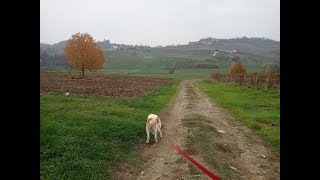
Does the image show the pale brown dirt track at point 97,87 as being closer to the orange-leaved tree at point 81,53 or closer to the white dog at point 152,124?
the orange-leaved tree at point 81,53

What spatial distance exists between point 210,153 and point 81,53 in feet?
155

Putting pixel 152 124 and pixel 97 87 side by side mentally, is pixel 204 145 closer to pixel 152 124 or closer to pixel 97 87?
pixel 152 124

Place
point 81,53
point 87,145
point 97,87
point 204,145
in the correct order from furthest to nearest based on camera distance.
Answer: point 81,53
point 97,87
point 204,145
point 87,145

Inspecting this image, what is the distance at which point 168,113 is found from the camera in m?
18.7

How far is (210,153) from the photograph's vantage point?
10266 mm

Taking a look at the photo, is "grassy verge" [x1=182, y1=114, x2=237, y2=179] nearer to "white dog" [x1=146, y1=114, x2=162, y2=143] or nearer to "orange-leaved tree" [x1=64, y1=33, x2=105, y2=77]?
"white dog" [x1=146, y1=114, x2=162, y2=143]

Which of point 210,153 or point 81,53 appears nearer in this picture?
point 210,153

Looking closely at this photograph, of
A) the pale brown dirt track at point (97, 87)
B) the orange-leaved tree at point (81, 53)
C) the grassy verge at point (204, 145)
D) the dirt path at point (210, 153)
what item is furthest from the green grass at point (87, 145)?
the orange-leaved tree at point (81, 53)

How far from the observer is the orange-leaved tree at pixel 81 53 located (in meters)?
53.9

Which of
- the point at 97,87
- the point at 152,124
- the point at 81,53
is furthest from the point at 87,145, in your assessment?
the point at 81,53

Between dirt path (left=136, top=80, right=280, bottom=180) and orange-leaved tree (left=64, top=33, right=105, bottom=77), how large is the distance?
41.0 metres

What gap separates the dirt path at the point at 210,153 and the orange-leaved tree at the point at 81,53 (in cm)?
4105
